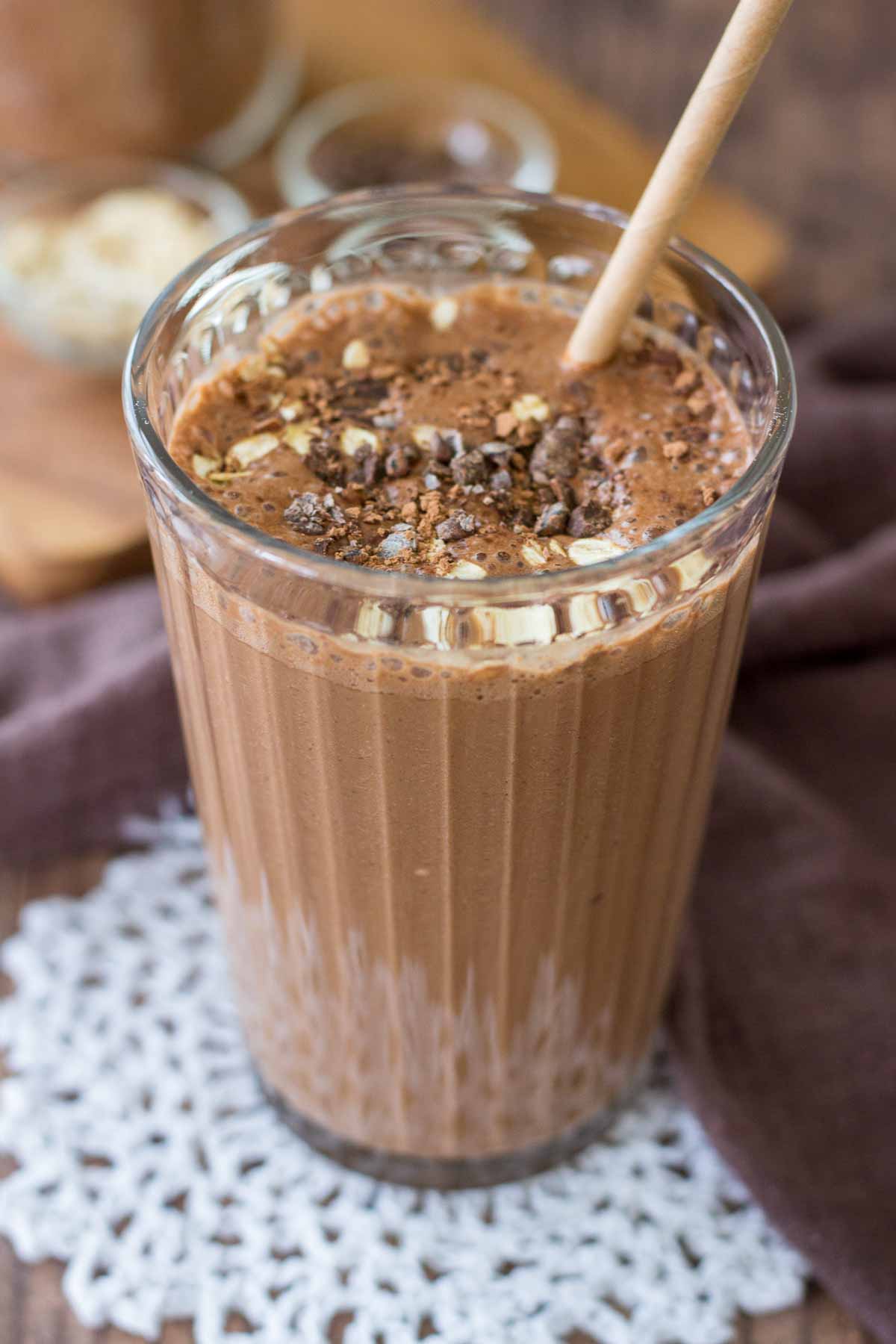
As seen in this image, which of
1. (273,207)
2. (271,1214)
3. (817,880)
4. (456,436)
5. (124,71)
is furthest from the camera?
(273,207)

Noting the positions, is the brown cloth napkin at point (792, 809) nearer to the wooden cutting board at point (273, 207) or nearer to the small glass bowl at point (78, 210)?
the wooden cutting board at point (273, 207)

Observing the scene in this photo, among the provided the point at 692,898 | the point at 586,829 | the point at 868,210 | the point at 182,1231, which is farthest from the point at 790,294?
the point at 182,1231

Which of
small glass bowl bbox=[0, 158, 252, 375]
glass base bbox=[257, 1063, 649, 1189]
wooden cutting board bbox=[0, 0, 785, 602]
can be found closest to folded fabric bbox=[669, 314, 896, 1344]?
glass base bbox=[257, 1063, 649, 1189]

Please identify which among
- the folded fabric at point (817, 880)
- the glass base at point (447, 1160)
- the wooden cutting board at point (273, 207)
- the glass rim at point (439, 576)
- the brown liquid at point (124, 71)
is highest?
the glass rim at point (439, 576)

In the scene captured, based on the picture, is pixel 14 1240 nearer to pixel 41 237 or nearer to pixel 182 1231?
pixel 182 1231

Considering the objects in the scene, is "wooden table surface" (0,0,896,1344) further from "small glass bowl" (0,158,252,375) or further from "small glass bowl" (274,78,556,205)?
"small glass bowl" (0,158,252,375)

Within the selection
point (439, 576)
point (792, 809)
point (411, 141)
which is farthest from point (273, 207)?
point (439, 576)

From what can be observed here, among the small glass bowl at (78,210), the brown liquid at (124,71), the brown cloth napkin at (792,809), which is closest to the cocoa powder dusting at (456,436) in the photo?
the brown cloth napkin at (792,809)

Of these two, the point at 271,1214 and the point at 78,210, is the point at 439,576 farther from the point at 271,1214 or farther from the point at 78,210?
the point at 78,210
